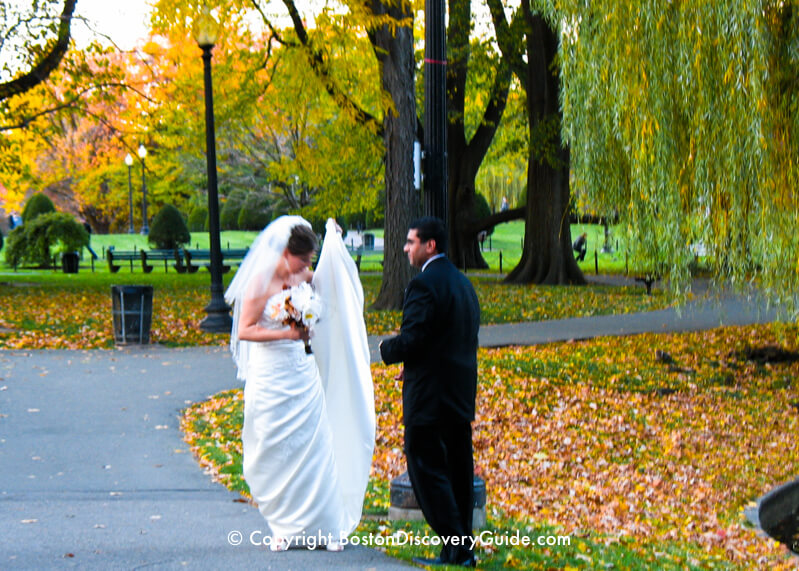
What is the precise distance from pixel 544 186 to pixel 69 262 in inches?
712

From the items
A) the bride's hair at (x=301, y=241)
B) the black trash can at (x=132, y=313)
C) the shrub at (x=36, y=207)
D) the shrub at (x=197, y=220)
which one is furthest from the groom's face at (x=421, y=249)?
the shrub at (x=197, y=220)

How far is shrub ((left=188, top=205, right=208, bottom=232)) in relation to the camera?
55.3 metres

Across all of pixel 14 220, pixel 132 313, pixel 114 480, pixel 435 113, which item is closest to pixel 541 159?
pixel 132 313

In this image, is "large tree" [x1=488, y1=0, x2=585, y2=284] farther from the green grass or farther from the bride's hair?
the bride's hair

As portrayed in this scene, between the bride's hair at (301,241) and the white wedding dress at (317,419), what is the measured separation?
0.22 m

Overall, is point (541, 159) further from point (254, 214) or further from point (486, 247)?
point (254, 214)

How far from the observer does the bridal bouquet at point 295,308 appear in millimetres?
5648

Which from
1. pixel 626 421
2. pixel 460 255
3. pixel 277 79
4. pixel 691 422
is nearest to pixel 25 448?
pixel 626 421

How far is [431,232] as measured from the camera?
5.19 meters

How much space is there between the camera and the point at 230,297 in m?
6.16

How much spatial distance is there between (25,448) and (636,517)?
5460 mm

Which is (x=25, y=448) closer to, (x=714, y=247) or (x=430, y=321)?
(x=430, y=321)

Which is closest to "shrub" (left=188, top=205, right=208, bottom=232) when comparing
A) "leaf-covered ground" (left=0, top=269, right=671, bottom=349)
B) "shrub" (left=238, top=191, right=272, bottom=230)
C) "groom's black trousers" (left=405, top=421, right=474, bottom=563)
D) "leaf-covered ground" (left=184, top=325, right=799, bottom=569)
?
"shrub" (left=238, top=191, right=272, bottom=230)

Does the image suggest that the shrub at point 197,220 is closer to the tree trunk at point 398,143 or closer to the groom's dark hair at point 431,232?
the tree trunk at point 398,143
